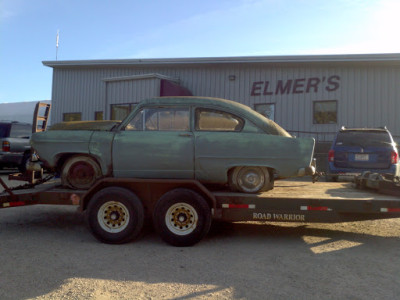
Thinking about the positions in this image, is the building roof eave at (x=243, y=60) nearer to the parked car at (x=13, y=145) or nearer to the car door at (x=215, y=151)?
the parked car at (x=13, y=145)

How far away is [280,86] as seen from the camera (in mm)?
16281

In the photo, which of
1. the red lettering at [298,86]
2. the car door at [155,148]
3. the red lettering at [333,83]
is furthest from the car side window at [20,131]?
the red lettering at [333,83]

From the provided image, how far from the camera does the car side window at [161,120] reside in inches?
215

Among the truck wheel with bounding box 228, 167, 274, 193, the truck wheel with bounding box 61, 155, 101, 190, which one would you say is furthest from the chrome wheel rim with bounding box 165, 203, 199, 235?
the truck wheel with bounding box 61, 155, 101, 190

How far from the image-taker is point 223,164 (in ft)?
17.4

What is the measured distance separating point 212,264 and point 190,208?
3.26 feet

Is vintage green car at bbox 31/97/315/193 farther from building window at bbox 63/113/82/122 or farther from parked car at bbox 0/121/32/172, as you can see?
building window at bbox 63/113/82/122

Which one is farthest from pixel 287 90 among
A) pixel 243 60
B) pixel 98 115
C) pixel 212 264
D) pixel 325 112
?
pixel 212 264

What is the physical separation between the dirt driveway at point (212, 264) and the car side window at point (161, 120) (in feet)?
5.54

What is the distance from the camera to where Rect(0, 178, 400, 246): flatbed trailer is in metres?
5.07

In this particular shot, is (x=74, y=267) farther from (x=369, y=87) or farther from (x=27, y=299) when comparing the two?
Result: (x=369, y=87)

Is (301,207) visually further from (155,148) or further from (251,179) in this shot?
(155,148)

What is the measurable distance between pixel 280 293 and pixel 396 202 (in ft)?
8.48

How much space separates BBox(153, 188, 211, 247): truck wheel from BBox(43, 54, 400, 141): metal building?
1180 cm
